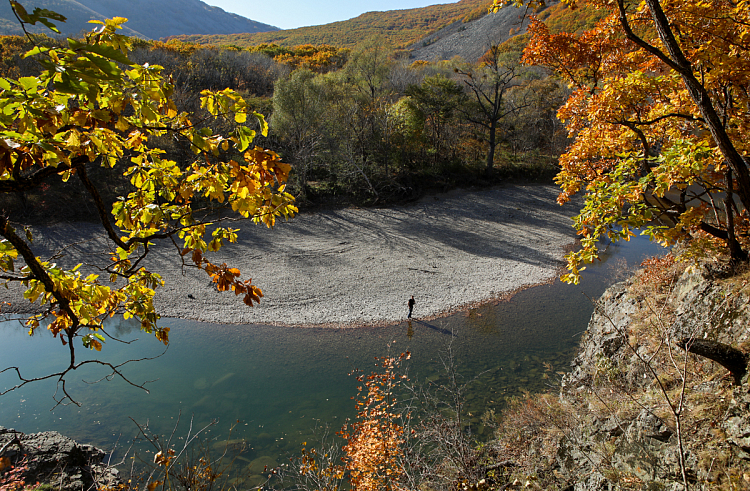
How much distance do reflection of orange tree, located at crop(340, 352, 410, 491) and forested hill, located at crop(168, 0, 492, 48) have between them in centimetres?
6816

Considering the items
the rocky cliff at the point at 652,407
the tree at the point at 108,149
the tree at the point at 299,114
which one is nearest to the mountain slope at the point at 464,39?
the tree at the point at 299,114

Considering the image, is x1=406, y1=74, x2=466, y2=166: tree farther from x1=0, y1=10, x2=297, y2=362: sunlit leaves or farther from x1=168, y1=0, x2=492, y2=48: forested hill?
x1=168, y1=0, x2=492, y2=48: forested hill

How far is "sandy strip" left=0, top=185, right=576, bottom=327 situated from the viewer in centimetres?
1298

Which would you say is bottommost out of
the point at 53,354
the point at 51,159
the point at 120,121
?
the point at 53,354

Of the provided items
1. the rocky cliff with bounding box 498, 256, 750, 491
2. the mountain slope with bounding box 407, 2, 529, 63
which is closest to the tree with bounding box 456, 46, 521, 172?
the rocky cliff with bounding box 498, 256, 750, 491

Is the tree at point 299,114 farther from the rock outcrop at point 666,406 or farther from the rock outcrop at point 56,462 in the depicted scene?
the rock outcrop at point 666,406

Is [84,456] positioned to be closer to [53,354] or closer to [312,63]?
[53,354]

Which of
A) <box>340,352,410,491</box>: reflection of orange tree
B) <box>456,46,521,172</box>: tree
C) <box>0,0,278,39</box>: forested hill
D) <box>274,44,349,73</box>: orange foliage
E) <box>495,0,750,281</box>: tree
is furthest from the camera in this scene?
<box>0,0,278,39</box>: forested hill

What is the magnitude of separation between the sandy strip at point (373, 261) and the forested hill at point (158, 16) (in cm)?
7318

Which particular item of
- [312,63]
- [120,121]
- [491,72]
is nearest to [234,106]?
[120,121]

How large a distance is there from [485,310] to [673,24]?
31.8 ft

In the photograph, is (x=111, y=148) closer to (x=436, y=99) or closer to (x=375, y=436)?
(x=375, y=436)

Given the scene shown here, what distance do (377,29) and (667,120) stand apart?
8636cm

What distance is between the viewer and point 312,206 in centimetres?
2269
